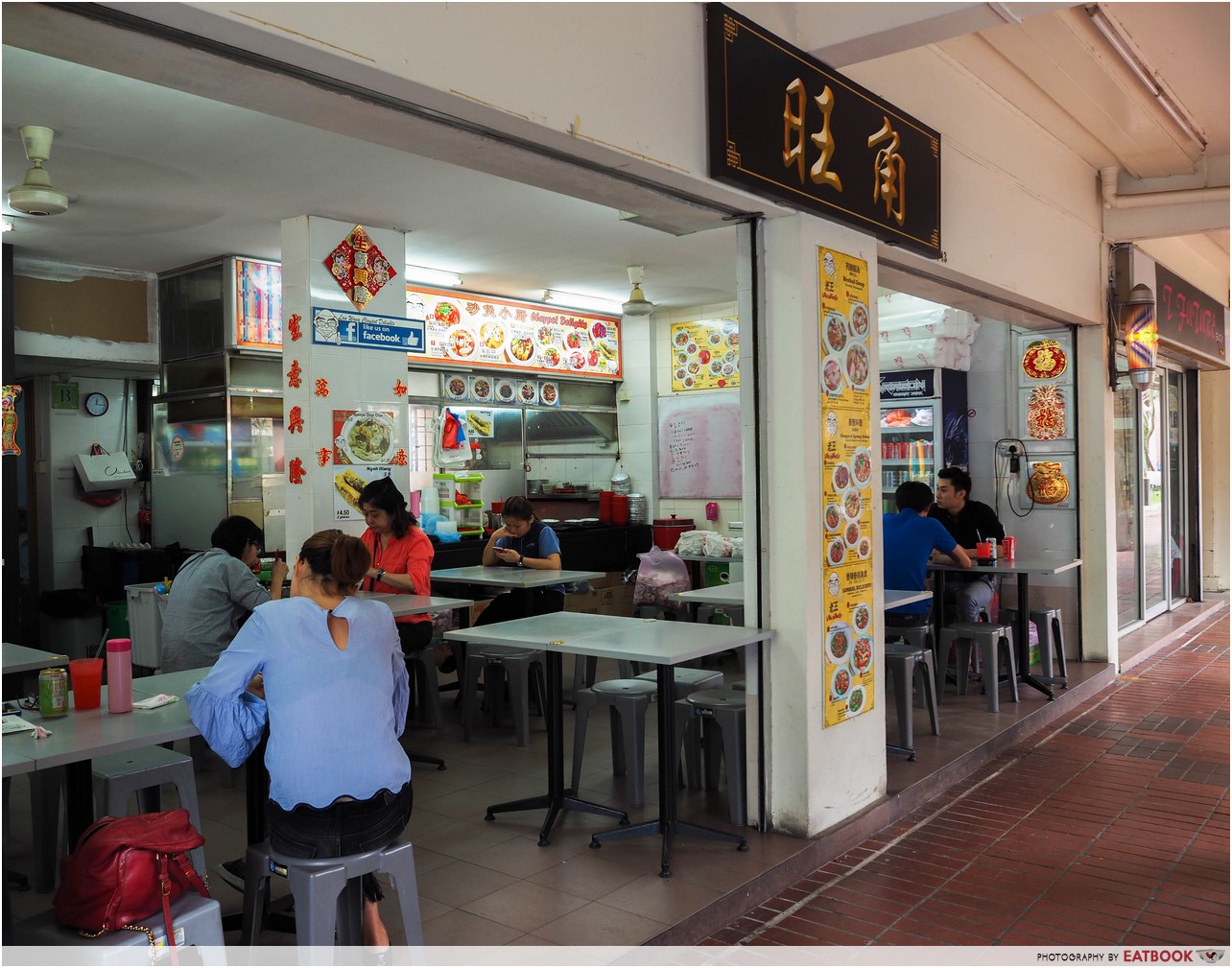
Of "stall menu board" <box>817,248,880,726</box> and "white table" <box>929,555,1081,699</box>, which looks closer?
"stall menu board" <box>817,248,880,726</box>

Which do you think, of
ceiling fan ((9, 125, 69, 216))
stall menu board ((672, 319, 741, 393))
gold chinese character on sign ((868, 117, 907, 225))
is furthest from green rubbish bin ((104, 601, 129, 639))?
gold chinese character on sign ((868, 117, 907, 225))

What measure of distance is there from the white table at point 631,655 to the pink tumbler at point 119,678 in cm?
139

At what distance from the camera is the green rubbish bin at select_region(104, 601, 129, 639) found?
289 inches

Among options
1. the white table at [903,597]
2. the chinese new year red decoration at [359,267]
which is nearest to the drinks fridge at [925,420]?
the white table at [903,597]

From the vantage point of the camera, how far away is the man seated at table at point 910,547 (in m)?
5.78

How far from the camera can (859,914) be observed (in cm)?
345

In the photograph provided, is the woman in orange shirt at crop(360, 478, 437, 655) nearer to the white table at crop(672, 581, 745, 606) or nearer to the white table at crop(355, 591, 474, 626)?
the white table at crop(355, 591, 474, 626)

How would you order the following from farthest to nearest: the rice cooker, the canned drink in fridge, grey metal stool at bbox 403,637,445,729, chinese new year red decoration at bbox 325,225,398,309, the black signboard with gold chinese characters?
the rice cooker, chinese new year red decoration at bbox 325,225,398,309, grey metal stool at bbox 403,637,445,729, the black signboard with gold chinese characters, the canned drink in fridge

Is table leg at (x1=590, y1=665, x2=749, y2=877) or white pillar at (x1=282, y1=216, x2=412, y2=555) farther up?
white pillar at (x1=282, y1=216, x2=412, y2=555)

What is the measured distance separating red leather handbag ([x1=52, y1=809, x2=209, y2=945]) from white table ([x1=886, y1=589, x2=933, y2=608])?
11.7 ft

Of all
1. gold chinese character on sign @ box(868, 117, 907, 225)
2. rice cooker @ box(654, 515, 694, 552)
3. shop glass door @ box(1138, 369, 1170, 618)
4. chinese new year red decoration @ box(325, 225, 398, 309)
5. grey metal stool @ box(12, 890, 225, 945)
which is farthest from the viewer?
rice cooker @ box(654, 515, 694, 552)

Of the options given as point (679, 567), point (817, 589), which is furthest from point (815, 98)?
point (679, 567)

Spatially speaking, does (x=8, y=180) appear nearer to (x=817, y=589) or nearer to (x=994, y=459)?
(x=817, y=589)

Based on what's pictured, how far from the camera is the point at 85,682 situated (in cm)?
289
